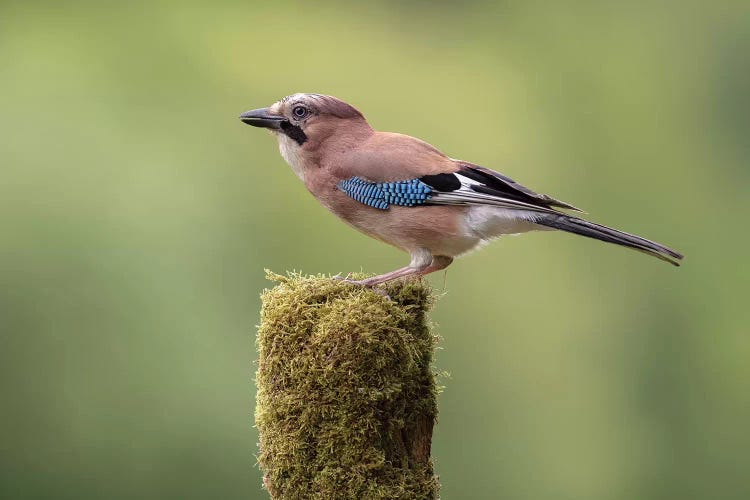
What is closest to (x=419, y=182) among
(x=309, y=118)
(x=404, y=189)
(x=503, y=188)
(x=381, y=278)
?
(x=404, y=189)

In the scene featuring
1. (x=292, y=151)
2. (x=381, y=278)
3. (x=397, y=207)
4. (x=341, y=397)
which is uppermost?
(x=292, y=151)

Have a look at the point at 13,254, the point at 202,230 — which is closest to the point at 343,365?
the point at 202,230

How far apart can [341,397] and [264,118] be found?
191 centimetres

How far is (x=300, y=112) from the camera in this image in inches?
227

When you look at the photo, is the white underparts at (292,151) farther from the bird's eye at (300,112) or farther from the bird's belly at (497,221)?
the bird's belly at (497,221)

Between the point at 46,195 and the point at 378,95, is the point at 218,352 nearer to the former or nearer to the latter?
the point at 46,195

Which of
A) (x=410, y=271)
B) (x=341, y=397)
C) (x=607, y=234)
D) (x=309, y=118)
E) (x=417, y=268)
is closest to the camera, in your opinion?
(x=341, y=397)

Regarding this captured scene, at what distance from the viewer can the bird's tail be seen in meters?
5.03

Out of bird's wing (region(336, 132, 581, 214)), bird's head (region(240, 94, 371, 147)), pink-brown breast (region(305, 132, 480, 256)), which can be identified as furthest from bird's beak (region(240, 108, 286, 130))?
bird's wing (region(336, 132, 581, 214))

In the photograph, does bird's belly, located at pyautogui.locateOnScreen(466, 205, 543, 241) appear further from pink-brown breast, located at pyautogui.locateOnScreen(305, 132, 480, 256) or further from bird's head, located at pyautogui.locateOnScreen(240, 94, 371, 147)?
bird's head, located at pyautogui.locateOnScreen(240, 94, 371, 147)

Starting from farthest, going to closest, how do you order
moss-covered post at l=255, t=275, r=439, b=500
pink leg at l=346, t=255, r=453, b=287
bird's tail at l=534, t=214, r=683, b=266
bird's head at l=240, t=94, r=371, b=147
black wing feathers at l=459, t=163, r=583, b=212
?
bird's head at l=240, t=94, r=371, b=147 → black wing feathers at l=459, t=163, r=583, b=212 → pink leg at l=346, t=255, r=453, b=287 → bird's tail at l=534, t=214, r=683, b=266 → moss-covered post at l=255, t=275, r=439, b=500

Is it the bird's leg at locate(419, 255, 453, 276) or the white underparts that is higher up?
the white underparts

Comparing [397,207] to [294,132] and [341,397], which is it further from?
[341,397]

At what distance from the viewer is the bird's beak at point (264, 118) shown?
5.73 metres
